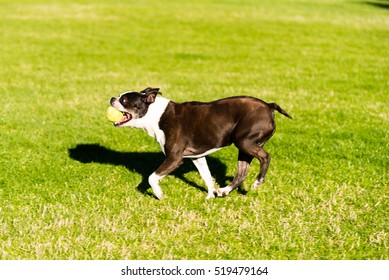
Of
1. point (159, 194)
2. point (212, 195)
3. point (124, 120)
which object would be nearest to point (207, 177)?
point (212, 195)

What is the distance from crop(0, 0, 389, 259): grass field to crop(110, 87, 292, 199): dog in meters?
0.71

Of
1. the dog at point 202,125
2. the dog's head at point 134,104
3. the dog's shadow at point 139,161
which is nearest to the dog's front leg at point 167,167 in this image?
the dog at point 202,125

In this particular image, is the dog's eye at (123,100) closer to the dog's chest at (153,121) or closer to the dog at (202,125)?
the dog at (202,125)

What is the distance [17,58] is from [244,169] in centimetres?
1833

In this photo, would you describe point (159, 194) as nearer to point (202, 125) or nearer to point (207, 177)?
point (207, 177)

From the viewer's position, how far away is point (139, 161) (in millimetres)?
10180

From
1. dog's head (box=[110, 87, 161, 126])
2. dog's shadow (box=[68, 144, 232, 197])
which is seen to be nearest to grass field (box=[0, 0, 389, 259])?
dog's shadow (box=[68, 144, 232, 197])

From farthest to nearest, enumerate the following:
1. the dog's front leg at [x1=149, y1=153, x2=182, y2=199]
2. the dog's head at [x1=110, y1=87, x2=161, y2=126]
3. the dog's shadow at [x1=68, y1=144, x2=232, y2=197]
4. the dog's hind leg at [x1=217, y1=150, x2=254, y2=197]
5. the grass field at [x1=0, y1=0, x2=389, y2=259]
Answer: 1. the dog's shadow at [x1=68, y1=144, x2=232, y2=197]
2. the dog's hind leg at [x1=217, y1=150, x2=254, y2=197]
3. the dog's head at [x1=110, y1=87, x2=161, y2=126]
4. the dog's front leg at [x1=149, y1=153, x2=182, y2=199]
5. the grass field at [x1=0, y1=0, x2=389, y2=259]

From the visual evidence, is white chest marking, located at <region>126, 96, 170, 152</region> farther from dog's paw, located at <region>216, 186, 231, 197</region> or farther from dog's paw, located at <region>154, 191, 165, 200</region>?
dog's paw, located at <region>216, 186, 231, 197</region>

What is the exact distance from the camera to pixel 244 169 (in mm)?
8055

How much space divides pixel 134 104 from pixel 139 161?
2.50 m

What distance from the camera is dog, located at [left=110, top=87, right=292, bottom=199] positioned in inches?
291

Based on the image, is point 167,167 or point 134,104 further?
point 134,104
